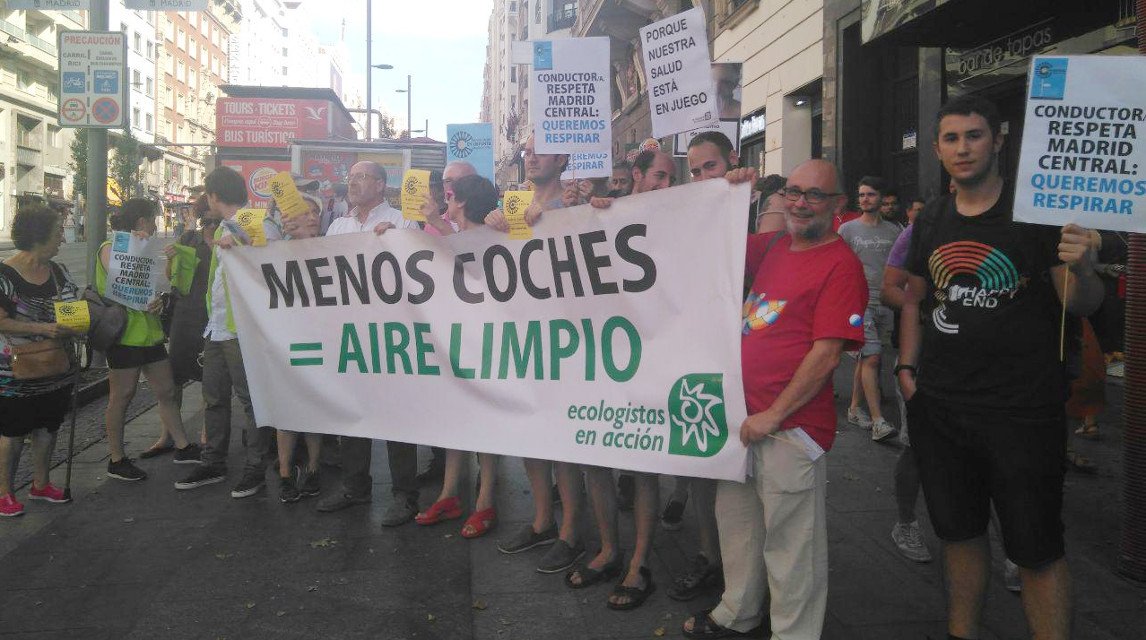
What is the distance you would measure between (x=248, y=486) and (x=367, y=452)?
0.83 meters

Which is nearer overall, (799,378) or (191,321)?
(799,378)

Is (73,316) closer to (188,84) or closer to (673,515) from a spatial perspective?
(673,515)

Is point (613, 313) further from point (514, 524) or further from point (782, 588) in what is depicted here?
point (514, 524)

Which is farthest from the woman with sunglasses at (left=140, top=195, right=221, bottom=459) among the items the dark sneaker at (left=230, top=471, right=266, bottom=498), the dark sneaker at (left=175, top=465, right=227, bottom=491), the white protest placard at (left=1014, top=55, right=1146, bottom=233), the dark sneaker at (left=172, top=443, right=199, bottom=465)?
the white protest placard at (left=1014, top=55, right=1146, bottom=233)

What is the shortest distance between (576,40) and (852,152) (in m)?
7.05

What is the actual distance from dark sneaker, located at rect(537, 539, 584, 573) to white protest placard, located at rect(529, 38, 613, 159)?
7.50ft

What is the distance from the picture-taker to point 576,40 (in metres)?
5.02

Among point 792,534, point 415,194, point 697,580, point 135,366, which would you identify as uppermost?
point 415,194

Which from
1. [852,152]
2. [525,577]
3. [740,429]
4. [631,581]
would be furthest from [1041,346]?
[852,152]

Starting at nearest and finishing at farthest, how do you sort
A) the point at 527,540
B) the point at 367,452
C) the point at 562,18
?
1. the point at 527,540
2. the point at 367,452
3. the point at 562,18

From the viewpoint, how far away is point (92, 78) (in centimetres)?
878

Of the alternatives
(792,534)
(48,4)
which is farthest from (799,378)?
(48,4)

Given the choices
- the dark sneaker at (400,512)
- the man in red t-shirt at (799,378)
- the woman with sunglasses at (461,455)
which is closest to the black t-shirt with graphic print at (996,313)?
the man in red t-shirt at (799,378)

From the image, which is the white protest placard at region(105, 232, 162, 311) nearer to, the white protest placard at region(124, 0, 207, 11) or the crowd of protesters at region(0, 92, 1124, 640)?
the crowd of protesters at region(0, 92, 1124, 640)
